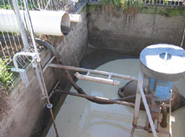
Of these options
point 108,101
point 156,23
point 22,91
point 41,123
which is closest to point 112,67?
point 156,23

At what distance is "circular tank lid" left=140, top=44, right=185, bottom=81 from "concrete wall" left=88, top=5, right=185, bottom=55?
3746mm

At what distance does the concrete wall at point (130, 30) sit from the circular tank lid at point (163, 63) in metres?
3.75

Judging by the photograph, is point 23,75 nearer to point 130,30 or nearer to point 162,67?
point 162,67

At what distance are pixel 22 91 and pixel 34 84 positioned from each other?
1.47 ft

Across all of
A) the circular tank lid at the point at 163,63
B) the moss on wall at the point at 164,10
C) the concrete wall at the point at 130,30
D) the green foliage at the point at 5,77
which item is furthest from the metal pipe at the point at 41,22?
the moss on wall at the point at 164,10

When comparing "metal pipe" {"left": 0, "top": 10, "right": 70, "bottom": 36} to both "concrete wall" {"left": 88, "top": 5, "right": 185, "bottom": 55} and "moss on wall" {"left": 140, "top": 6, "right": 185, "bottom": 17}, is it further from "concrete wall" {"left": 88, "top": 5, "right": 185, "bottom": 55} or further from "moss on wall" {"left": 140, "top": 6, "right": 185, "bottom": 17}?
"moss on wall" {"left": 140, "top": 6, "right": 185, "bottom": 17}

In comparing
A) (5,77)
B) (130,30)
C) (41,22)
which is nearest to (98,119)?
(5,77)

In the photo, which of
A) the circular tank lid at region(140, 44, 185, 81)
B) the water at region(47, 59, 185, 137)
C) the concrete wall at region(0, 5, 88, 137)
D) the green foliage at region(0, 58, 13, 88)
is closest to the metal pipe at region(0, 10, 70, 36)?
the concrete wall at region(0, 5, 88, 137)

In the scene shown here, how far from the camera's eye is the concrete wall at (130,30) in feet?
23.4

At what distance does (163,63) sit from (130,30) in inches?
178

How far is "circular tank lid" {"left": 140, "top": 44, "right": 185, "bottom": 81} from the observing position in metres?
3.19

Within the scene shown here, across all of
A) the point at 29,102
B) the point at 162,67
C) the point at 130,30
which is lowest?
the point at 29,102

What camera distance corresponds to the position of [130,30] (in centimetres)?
763

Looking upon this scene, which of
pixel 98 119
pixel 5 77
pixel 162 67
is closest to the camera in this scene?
pixel 162 67
